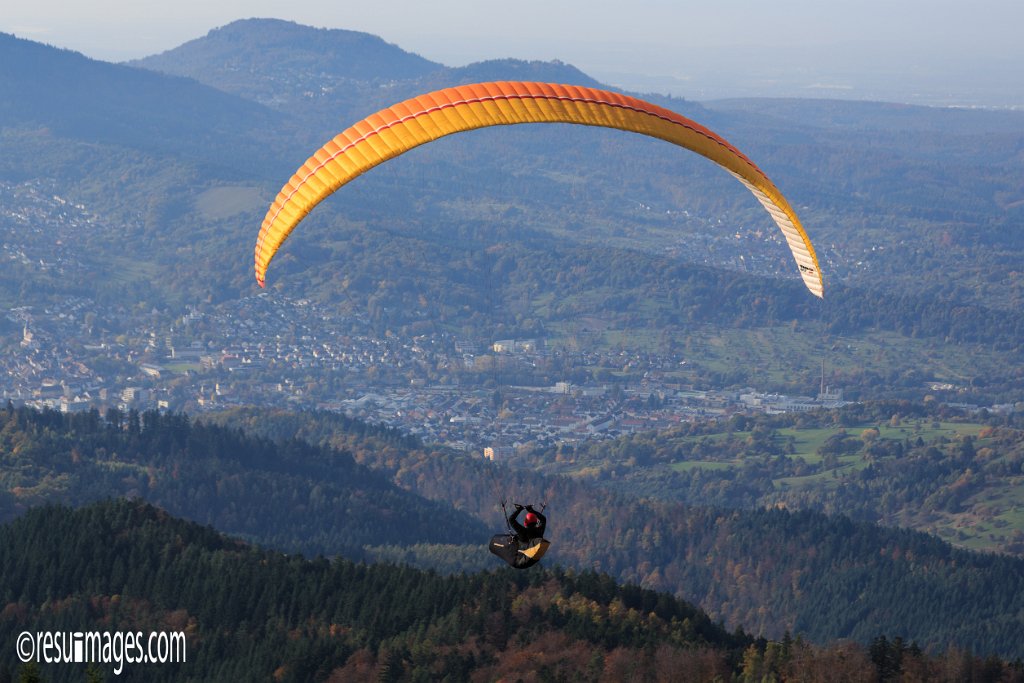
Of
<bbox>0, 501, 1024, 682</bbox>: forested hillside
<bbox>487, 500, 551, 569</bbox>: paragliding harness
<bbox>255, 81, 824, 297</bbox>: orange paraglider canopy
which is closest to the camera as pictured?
<bbox>487, 500, 551, 569</bbox>: paragliding harness

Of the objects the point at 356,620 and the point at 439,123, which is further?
the point at 356,620

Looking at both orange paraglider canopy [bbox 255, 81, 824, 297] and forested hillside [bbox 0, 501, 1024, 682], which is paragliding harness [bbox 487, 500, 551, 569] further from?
forested hillside [bbox 0, 501, 1024, 682]

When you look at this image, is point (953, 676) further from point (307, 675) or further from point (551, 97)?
point (551, 97)

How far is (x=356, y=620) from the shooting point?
388 ft

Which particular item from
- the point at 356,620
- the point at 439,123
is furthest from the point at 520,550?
the point at 356,620

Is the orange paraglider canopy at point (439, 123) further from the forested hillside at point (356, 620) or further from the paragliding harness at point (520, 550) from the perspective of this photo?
the forested hillside at point (356, 620)

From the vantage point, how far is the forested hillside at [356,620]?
10456 cm

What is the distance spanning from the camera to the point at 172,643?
117875 millimetres

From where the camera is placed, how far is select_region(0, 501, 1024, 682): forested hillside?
104562 mm

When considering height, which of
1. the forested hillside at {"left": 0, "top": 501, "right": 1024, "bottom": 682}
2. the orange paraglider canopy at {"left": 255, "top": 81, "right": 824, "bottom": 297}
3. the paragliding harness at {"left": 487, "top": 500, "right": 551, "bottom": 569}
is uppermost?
the orange paraglider canopy at {"left": 255, "top": 81, "right": 824, "bottom": 297}

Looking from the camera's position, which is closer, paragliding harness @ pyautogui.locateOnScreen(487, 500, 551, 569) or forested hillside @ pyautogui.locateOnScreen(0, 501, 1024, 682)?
paragliding harness @ pyautogui.locateOnScreen(487, 500, 551, 569)

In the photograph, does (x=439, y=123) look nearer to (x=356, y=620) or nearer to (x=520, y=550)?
(x=520, y=550)

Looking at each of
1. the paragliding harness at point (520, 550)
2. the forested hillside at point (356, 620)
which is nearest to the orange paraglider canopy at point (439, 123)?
the paragliding harness at point (520, 550)

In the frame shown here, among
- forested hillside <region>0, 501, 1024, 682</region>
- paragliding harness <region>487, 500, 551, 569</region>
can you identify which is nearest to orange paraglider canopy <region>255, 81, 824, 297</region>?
paragliding harness <region>487, 500, 551, 569</region>
